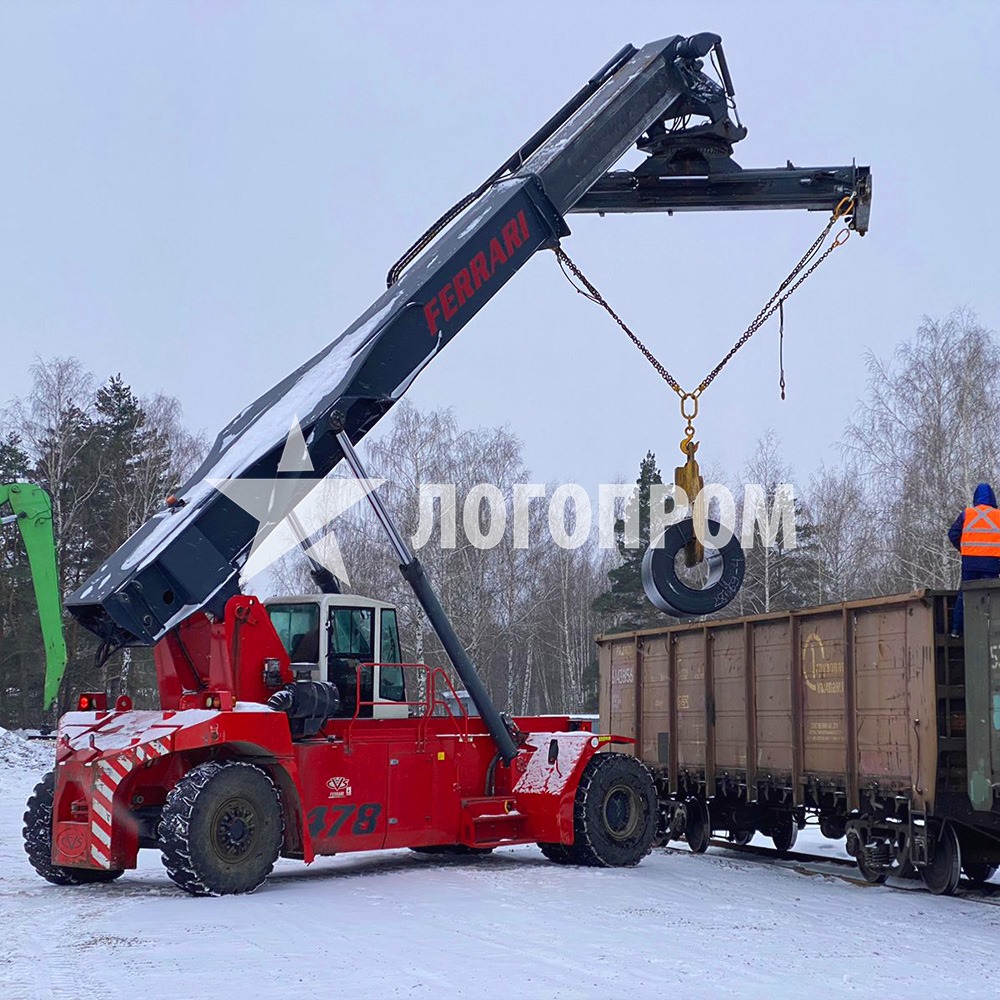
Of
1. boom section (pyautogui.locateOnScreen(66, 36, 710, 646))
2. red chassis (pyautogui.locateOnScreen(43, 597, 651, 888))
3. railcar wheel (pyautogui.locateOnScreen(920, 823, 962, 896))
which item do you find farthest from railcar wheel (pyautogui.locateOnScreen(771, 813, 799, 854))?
boom section (pyautogui.locateOnScreen(66, 36, 710, 646))

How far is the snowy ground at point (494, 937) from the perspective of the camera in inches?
286

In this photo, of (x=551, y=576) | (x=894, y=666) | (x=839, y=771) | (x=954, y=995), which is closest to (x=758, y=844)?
(x=839, y=771)

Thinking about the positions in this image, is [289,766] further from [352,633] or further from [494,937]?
[494,937]

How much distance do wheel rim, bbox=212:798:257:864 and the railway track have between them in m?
5.38

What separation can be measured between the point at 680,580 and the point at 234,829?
4068mm

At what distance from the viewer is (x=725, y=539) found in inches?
455

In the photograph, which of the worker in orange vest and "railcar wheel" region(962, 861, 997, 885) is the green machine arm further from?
the worker in orange vest

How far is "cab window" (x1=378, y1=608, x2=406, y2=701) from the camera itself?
1240 centimetres

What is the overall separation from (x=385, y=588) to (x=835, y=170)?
92.8ft

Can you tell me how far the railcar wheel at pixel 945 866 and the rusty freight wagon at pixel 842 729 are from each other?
0.01m

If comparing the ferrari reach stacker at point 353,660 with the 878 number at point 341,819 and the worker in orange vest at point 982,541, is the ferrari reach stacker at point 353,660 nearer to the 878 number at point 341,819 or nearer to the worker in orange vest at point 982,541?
the 878 number at point 341,819

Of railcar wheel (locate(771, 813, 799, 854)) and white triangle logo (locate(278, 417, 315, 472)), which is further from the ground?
white triangle logo (locate(278, 417, 315, 472))

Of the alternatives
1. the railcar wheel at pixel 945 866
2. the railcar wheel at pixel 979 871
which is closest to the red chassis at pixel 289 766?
the railcar wheel at pixel 945 866

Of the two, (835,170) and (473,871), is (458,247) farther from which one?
(473,871)
